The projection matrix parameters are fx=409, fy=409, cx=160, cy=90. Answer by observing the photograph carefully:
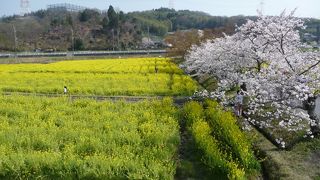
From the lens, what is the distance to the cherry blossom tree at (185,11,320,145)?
13243 mm

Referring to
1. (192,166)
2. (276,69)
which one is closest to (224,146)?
(192,166)

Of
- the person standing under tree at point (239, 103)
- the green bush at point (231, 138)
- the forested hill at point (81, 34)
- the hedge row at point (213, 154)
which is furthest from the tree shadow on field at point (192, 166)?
the forested hill at point (81, 34)

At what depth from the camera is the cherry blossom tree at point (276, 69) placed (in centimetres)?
1324

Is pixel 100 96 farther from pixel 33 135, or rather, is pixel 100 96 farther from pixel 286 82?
pixel 286 82

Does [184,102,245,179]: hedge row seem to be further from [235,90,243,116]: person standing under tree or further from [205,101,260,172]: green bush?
[235,90,243,116]: person standing under tree

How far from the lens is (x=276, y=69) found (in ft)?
49.8

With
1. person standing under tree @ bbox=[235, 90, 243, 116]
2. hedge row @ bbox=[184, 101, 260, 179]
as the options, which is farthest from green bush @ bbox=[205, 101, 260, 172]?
person standing under tree @ bbox=[235, 90, 243, 116]

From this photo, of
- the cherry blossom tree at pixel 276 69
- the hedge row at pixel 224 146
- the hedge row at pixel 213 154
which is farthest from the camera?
the cherry blossom tree at pixel 276 69

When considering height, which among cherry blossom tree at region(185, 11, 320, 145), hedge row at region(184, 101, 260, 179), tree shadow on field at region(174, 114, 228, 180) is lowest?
tree shadow on field at region(174, 114, 228, 180)

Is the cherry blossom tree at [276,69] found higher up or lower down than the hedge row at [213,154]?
higher up

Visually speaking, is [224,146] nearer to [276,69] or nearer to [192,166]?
[192,166]

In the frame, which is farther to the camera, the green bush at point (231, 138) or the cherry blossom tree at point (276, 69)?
the cherry blossom tree at point (276, 69)

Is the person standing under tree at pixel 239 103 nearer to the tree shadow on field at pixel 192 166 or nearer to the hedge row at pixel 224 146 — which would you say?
the hedge row at pixel 224 146

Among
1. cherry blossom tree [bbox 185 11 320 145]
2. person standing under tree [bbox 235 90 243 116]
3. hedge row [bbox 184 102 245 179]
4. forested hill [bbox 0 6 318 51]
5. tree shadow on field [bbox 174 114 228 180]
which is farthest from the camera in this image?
forested hill [bbox 0 6 318 51]
